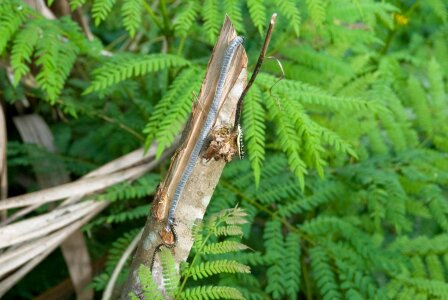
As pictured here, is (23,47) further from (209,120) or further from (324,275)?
(324,275)

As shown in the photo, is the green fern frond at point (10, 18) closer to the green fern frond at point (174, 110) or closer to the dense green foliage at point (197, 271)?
the green fern frond at point (174, 110)

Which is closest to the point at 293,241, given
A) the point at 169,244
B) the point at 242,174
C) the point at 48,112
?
the point at 242,174

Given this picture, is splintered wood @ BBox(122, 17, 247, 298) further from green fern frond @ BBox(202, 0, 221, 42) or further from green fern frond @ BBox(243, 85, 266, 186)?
green fern frond @ BBox(202, 0, 221, 42)

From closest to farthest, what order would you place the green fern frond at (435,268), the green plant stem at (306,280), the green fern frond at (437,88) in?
the green fern frond at (435,268)
the green plant stem at (306,280)
the green fern frond at (437,88)

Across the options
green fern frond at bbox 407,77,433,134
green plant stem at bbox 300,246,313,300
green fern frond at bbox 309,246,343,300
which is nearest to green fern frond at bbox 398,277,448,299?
green fern frond at bbox 309,246,343,300

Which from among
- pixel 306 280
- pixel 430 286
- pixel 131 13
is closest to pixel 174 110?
pixel 131 13

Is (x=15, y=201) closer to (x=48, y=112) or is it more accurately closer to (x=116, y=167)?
(x=116, y=167)

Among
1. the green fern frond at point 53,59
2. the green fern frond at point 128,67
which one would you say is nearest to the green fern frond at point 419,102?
the green fern frond at point 128,67
